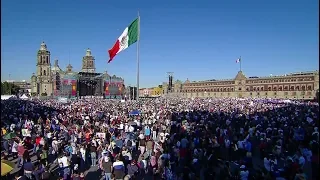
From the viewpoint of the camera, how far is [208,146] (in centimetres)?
1391

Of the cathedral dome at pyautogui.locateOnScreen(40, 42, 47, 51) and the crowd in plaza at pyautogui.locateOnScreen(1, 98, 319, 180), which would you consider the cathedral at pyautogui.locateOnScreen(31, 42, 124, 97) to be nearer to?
the cathedral dome at pyautogui.locateOnScreen(40, 42, 47, 51)

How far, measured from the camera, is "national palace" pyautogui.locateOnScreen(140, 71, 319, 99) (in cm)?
9719

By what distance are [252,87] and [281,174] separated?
115 m

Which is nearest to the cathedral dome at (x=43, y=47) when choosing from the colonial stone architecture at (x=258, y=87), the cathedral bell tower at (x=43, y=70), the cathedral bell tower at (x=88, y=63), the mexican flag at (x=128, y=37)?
the cathedral bell tower at (x=43, y=70)

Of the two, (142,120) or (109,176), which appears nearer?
(109,176)

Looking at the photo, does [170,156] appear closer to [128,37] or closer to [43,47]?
[128,37]

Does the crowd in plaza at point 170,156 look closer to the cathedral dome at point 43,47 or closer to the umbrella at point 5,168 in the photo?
the umbrella at point 5,168

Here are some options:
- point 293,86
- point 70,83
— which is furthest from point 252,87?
point 70,83

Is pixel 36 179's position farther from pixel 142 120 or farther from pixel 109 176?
pixel 142 120

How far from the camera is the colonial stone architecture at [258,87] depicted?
97.2 meters

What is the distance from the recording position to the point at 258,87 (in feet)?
384

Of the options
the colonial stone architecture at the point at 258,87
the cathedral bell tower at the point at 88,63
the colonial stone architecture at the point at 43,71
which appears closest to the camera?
the colonial stone architecture at the point at 258,87

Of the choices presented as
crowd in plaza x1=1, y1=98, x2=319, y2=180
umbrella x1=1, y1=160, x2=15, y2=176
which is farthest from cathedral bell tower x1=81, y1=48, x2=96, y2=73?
umbrella x1=1, y1=160, x2=15, y2=176

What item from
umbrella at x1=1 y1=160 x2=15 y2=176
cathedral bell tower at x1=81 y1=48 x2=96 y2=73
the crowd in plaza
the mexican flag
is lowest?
the crowd in plaza
